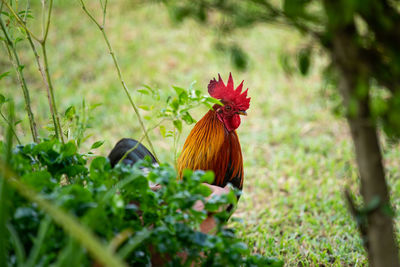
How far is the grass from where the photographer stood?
297 cm

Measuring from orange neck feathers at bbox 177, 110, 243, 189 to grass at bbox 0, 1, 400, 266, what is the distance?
0.47 meters

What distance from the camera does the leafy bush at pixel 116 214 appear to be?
4.43 ft

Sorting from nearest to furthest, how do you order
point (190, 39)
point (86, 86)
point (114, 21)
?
point (86, 86), point (190, 39), point (114, 21)

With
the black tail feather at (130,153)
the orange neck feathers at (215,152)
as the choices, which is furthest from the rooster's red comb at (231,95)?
the black tail feather at (130,153)

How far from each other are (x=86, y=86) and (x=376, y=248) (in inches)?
202

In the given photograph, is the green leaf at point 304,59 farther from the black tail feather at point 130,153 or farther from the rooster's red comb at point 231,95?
the black tail feather at point 130,153

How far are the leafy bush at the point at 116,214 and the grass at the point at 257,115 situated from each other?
47 cm

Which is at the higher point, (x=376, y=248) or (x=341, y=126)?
(x=341, y=126)

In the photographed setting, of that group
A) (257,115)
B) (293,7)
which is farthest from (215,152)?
(257,115)

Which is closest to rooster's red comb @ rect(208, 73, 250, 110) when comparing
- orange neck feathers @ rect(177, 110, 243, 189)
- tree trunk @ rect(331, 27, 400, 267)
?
orange neck feathers @ rect(177, 110, 243, 189)

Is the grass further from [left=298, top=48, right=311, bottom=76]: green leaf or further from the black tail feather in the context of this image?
the black tail feather

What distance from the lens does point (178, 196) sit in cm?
149

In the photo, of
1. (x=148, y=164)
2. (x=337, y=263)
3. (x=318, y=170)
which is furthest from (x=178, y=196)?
(x=318, y=170)

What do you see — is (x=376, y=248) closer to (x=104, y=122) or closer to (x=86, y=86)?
(x=104, y=122)
